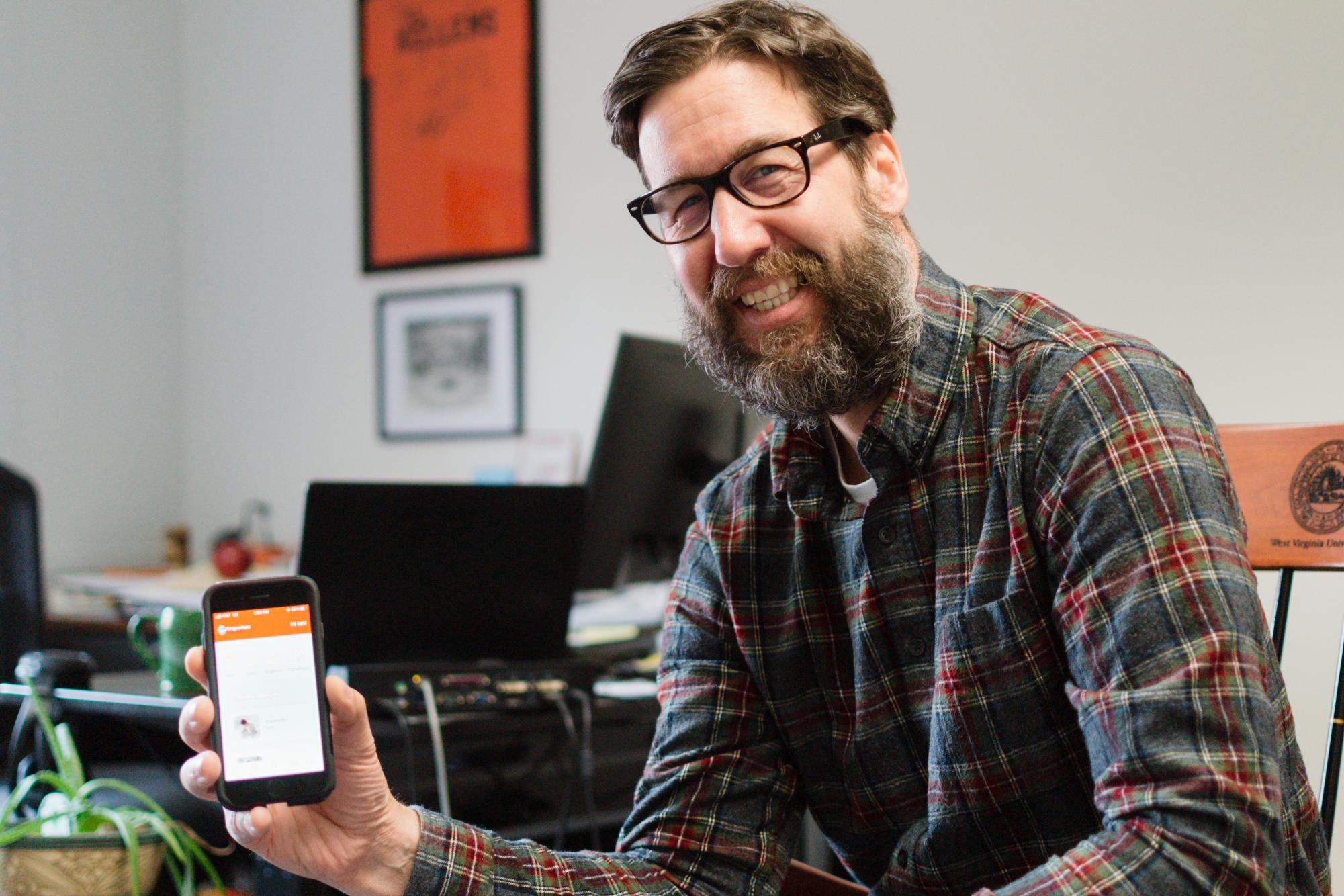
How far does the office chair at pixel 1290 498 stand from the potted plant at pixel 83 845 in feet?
3.35

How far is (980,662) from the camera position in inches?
35.7

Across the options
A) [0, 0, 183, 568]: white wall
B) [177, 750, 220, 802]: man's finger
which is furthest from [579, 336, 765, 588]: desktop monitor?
[0, 0, 183, 568]: white wall

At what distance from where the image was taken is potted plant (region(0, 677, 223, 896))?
1.03m

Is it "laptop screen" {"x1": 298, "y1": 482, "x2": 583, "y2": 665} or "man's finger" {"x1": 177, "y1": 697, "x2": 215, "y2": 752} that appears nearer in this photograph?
"man's finger" {"x1": 177, "y1": 697, "x2": 215, "y2": 752}

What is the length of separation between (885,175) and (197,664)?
722 mm

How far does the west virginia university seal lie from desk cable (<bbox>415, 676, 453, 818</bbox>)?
0.90 m

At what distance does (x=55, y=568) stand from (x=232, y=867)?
250 centimetres

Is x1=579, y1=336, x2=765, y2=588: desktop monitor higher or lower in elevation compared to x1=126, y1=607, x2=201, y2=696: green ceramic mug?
higher

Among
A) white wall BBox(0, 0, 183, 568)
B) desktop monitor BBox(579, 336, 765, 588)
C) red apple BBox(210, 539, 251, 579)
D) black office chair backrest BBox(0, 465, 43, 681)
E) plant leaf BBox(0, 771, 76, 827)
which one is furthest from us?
white wall BBox(0, 0, 183, 568)

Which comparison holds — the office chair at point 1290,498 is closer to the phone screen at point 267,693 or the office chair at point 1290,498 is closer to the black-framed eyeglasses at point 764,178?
the black-framed eyeglasses at point 764,178

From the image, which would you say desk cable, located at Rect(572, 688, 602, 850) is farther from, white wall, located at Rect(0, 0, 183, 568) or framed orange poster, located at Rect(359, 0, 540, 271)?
white wall, located at Rect(0, 0, 183, 568)

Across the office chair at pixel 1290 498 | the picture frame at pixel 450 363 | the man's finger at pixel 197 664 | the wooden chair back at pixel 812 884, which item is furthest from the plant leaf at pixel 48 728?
the picture frame at pixel 450 363

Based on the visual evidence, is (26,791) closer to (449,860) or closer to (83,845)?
(83,845)

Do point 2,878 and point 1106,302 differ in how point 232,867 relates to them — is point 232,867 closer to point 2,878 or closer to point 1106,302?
point 2,878
